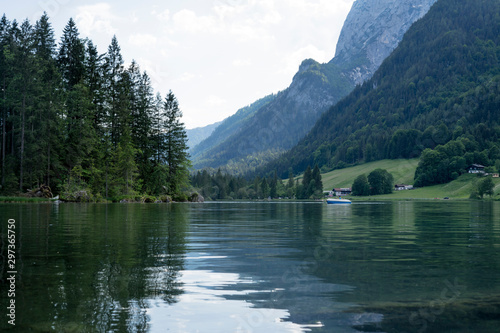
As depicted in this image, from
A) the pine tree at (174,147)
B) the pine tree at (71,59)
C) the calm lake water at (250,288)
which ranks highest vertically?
the pine tree at (71,59)

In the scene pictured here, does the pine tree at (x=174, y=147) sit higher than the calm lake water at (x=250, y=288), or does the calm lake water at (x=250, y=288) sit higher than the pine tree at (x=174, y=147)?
the pine tree at (x=174, y=147)

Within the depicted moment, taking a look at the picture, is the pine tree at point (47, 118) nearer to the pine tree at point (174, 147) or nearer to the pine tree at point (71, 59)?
the pine tree at point (71, 59)

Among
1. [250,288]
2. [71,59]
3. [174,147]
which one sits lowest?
[250,288]

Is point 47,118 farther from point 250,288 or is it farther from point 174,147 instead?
point 250,288

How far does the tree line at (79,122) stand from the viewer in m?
87.9

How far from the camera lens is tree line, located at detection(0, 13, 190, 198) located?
87938 mm

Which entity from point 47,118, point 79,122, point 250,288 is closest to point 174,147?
point 79,122

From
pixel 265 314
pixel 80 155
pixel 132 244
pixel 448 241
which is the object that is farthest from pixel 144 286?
pixel 80 155

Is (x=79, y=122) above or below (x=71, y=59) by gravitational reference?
below

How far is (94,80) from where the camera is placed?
371 feet

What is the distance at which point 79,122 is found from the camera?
3925 inches

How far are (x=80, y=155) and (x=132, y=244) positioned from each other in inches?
3292

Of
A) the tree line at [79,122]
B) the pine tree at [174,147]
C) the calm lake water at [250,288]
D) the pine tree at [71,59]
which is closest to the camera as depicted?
the calm lake water at [250,288]

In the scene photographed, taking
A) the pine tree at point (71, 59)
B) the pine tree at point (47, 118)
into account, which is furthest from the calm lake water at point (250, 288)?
the pine tree at point (71, 59)
